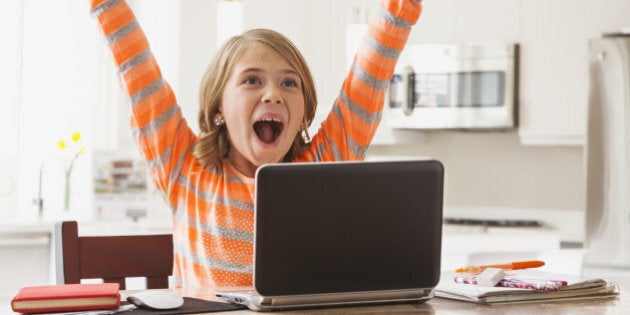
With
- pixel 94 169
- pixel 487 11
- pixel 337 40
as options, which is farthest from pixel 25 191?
pixel 487 11

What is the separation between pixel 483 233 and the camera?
Answer: 14.1ft

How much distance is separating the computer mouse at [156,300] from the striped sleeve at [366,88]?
0.60 metres

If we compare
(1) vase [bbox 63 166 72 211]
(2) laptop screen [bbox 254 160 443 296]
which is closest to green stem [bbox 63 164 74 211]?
→ (1) vase [bbox 63 166 72 211]

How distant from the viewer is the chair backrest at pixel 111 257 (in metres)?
1.70

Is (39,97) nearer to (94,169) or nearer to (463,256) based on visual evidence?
(94,169)

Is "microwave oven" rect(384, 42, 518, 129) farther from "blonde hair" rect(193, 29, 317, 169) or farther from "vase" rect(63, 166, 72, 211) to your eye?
"blonde hair" rect(193, 29, 317, 169)

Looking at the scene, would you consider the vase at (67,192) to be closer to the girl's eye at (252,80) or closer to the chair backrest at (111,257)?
the chair backrest at (111,257)

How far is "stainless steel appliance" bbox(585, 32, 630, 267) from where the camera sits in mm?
3893

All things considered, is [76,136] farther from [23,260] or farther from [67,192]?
[23,260]

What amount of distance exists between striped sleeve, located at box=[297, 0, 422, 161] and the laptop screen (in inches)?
17.3

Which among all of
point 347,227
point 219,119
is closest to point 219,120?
point 219,119

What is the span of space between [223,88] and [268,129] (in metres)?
0.13

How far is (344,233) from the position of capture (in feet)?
4.25

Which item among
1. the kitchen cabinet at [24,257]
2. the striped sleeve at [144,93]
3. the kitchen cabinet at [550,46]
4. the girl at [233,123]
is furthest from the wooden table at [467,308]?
the kitchen cabinet at [550,46]
